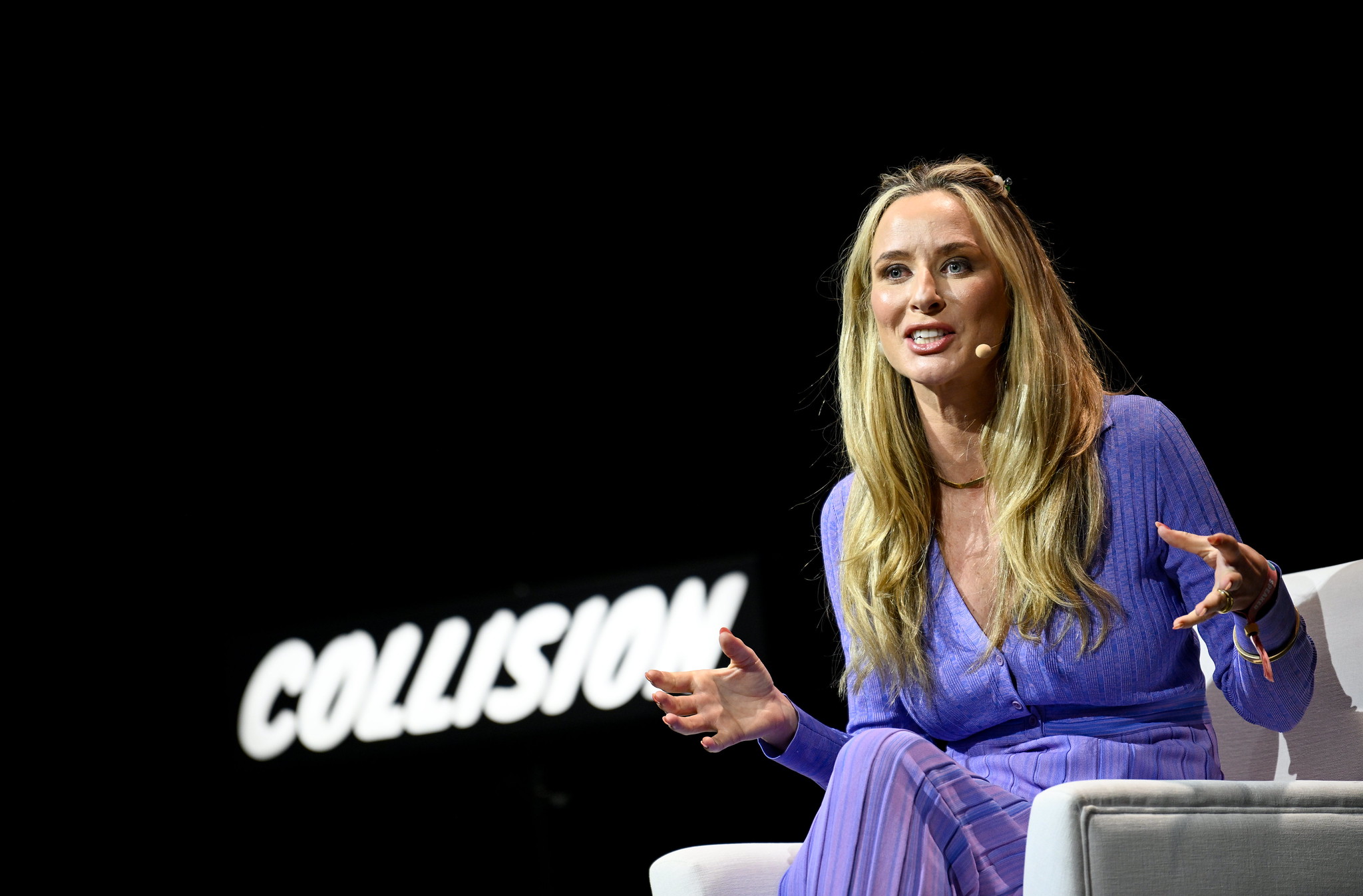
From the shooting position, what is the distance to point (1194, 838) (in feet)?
3.70

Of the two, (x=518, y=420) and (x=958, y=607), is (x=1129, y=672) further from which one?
(x=518, y=420)

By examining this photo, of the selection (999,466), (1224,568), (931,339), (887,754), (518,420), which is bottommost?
(887,754)

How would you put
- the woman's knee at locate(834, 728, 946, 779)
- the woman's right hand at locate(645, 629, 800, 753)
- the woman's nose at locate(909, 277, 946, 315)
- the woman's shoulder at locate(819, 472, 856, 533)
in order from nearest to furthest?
1. the woman's knee at locate(834, 728, 946, 779)
2. the woman's right hand at locate(645, 629, 800, 753)
3. the woman's nose at locate(909, 277, 946, 315)
4. the woman's shoulder at locate(819, 472, 856, 533)

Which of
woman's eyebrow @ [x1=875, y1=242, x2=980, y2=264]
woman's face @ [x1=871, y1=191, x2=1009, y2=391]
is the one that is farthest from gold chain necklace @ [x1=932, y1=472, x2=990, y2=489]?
woman's eyebrow @ [x1=875, y1=242, x2=980, y2=264]

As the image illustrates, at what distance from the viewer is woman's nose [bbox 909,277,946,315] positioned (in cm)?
156

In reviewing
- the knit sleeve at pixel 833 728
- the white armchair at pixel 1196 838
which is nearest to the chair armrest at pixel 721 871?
the knit sleeve at pixel 833 728

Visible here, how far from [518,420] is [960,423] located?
234 centimetres

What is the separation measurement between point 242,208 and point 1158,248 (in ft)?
8.16

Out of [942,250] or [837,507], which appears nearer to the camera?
[942,250]

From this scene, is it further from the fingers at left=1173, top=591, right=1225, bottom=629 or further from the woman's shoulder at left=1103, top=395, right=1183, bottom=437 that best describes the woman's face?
the fingers at left=1173, top=591, right=1225, bottom=629

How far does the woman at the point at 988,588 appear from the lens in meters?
1.25

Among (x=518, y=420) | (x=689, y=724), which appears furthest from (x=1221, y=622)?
(x=518, y=420)

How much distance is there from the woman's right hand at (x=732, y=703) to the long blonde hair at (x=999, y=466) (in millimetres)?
134

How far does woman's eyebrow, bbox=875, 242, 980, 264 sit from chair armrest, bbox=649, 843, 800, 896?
720 mm
